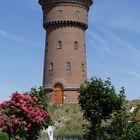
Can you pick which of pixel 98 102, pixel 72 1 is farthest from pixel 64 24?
pixel 98 102

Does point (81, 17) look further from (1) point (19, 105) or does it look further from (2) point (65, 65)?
(1) point (19, 105)

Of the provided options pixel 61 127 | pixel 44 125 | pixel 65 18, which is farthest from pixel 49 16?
pixel 44 125

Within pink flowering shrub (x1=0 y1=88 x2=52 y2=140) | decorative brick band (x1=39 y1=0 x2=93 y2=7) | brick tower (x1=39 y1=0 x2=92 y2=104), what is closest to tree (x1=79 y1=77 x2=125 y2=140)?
pink flowering shrub (x1=0 y1=88 x2=52 y2=140)

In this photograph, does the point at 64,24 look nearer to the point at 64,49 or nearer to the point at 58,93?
the point at 64,49

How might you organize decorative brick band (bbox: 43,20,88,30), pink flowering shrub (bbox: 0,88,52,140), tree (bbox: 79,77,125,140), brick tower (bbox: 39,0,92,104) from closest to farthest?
pink flowering shrub (bbox: 0,88,52,140) < tree (bbox: 79,77,125,140) < brick tower (bbox: 39,0,92,104) < decorative brick band (bbox: 43,20,88,30)

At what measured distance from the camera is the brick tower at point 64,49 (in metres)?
55.2

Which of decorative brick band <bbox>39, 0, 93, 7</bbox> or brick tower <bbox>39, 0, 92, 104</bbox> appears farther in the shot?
decorative brick band <bbox>39, 0, 93, 7</bbox>

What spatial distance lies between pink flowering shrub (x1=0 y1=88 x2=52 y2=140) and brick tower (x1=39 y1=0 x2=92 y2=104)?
26974mm

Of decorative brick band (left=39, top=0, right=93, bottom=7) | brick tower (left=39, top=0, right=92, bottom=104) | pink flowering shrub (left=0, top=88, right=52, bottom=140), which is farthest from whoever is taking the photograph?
decorative brick band (left=39, top=0, right=93, bottom=7)

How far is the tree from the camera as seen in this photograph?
31.8m

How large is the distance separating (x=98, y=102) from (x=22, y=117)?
23.3 feet

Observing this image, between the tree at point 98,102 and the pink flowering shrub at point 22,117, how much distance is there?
4474 millimetres

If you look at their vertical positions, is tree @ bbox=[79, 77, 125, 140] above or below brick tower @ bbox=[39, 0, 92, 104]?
below

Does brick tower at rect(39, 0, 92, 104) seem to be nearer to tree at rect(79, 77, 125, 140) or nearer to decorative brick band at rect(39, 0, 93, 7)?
decorative brick band at rect(39, 0, 93, 7)
